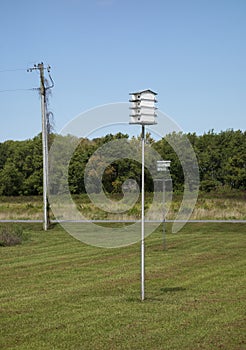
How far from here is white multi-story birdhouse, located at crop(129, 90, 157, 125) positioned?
12.3m

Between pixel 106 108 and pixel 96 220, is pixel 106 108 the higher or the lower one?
the higher one

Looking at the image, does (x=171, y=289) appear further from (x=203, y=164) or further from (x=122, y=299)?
(x=203, y=164)

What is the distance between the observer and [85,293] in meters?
13.7

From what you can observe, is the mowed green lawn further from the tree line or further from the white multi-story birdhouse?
the tree line

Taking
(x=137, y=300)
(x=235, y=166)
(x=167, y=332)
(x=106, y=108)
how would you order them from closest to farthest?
(x=167, y=332) → (x=137, y=300) → (x=106, y=108) → (x=235, y=166)

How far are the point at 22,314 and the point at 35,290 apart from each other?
270 centimetres

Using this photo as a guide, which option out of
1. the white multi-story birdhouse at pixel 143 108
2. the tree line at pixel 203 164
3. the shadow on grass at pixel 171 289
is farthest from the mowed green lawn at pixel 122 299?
the tree line at pixel 203 164

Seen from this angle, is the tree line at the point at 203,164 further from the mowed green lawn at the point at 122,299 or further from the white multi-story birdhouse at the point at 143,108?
the white multi-story birdhouse at the point at 143,108

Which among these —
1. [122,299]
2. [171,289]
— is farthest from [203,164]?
[122,299]

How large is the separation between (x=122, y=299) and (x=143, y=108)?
12.2 ft

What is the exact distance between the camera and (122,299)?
12867 millimetres

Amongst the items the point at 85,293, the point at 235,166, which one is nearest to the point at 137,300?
the point at 85,293

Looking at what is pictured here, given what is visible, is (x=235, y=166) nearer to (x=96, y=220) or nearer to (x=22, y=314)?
(x=96, y=220)

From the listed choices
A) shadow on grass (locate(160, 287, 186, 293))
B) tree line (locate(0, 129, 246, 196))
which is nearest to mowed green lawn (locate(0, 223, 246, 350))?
shadow on grass (locate(160, 287, 186, 293))
